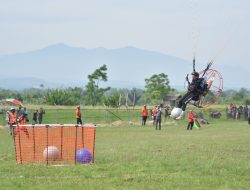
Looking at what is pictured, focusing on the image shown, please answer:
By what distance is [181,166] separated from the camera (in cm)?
1689

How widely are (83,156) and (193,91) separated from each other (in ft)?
15.2

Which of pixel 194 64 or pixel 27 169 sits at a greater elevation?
pixel 194 64

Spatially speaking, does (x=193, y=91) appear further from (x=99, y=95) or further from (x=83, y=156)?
(x=99, y=95)

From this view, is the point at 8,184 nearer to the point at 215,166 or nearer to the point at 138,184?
the point at 138,184

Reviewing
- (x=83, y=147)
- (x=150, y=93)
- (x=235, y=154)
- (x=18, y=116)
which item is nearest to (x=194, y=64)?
(x=235, y=154)

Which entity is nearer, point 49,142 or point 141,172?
point 141,172

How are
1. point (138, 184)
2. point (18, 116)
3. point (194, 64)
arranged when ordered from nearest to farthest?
point (138, 184), point (194, 64), point (18, 116)

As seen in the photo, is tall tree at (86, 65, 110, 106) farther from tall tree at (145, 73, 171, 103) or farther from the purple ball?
the purple ball

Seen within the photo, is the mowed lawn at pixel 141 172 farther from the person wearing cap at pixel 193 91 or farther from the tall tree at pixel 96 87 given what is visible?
the tall tree at pixel 96 87

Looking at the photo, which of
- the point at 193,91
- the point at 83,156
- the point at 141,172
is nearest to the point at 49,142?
the point at 83,156

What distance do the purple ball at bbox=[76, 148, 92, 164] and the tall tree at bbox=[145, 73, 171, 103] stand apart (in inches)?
3716

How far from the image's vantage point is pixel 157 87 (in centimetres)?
11419

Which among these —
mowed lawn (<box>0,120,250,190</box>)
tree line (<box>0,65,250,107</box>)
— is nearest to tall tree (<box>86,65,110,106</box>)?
tree line (<box>0,65,250,107</box>)

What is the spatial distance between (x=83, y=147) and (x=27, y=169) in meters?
2.52
